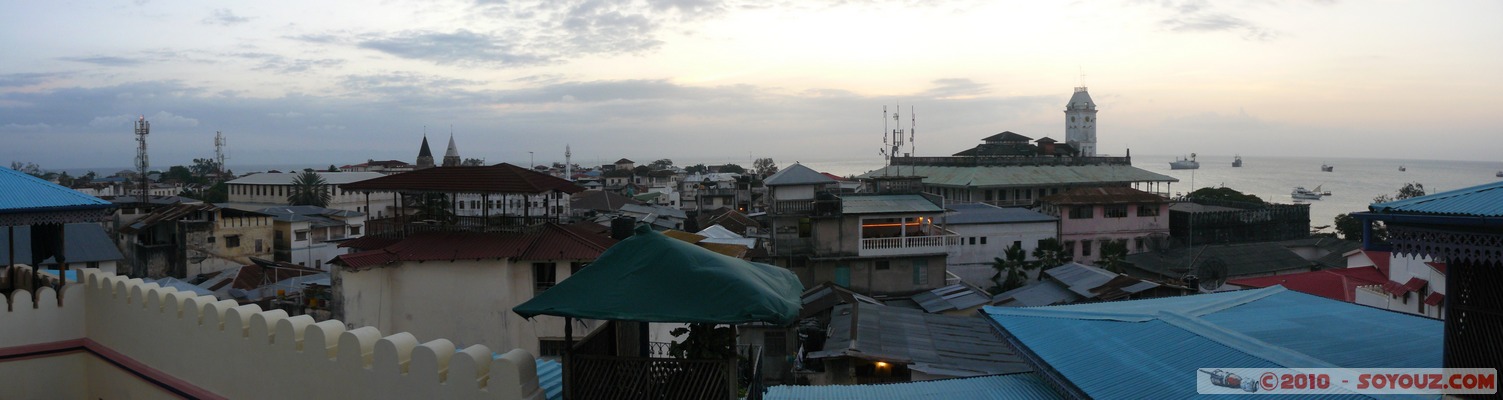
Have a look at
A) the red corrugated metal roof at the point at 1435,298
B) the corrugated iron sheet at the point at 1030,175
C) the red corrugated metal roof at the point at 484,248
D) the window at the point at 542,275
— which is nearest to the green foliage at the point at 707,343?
the red corrugated metal roof at the point at 484,248

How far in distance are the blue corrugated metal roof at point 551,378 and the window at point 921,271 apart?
21631 millimetres

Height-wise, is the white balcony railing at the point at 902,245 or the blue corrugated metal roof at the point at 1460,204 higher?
the blue corrugated metal roof at the point at 1460,204

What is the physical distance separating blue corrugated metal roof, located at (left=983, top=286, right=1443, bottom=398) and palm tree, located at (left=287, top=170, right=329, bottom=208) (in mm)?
59535

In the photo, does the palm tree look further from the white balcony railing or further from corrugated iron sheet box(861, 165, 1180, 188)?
the white balcony railing

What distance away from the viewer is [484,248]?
1422 cm

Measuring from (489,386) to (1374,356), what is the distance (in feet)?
21.3

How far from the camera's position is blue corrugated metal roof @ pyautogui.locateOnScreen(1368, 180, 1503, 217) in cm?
498

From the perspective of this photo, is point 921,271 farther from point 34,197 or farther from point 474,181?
point 34,197

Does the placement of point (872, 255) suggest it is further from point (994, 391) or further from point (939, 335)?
point (994, 391)

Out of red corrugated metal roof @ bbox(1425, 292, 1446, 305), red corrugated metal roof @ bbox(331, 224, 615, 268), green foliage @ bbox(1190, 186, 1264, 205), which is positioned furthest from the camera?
green foliage @ bbox(1190, 186, 1264, 205)

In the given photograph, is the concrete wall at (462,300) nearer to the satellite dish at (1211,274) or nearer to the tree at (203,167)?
the satellite dish at (1211,274)

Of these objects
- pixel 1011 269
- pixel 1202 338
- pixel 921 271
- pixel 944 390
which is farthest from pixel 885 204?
pixel 1202 338

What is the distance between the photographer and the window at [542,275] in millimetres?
14391

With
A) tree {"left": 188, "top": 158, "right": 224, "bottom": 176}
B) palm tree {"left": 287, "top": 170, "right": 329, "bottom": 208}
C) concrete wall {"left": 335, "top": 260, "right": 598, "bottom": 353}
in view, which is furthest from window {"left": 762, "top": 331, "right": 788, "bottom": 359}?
tree {"left": 188, "top": 158, "right": 224, "bottom": 176}
